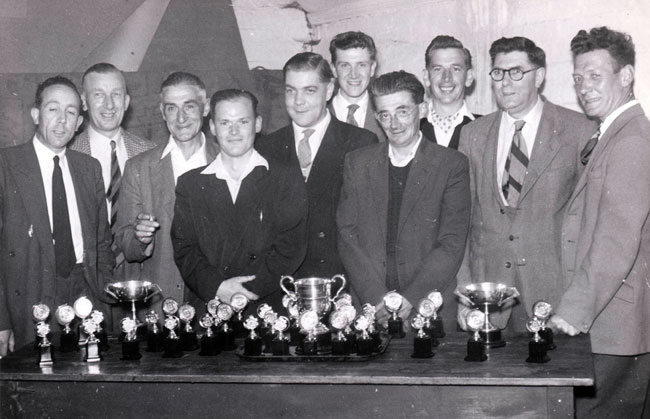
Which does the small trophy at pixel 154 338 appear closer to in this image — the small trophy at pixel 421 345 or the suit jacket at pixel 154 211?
the suit jacket at pixel 154 211

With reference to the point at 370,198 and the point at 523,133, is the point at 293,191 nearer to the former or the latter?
the point at 370,198

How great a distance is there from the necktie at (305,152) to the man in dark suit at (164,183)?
1.92ft

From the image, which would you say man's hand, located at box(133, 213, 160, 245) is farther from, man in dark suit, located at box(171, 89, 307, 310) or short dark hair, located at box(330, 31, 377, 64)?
short dark hair, located at box(330, 31, 377, 64)

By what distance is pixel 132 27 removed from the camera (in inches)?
282

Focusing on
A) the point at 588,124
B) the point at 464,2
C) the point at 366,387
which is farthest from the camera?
the point at 464,2

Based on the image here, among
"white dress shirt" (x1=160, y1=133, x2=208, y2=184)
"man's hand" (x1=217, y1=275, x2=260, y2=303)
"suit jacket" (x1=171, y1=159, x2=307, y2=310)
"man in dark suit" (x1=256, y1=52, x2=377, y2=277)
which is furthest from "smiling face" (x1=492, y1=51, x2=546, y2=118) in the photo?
"white dress shirt" (x1=160, y1=133, x2=208, y2=184)

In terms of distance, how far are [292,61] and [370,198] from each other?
3.37ft

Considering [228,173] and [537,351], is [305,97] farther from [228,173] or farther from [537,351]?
[537,351]

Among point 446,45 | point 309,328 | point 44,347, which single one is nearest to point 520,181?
point 446,45

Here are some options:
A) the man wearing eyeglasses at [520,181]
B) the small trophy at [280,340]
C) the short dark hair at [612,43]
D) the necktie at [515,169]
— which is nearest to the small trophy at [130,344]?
the small trophy at [280,340]

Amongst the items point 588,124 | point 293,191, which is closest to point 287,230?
point 293,191

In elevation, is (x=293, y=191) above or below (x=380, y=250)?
above

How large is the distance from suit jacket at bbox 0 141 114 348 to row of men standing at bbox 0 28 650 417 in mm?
12

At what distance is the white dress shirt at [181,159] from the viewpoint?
4926mm
